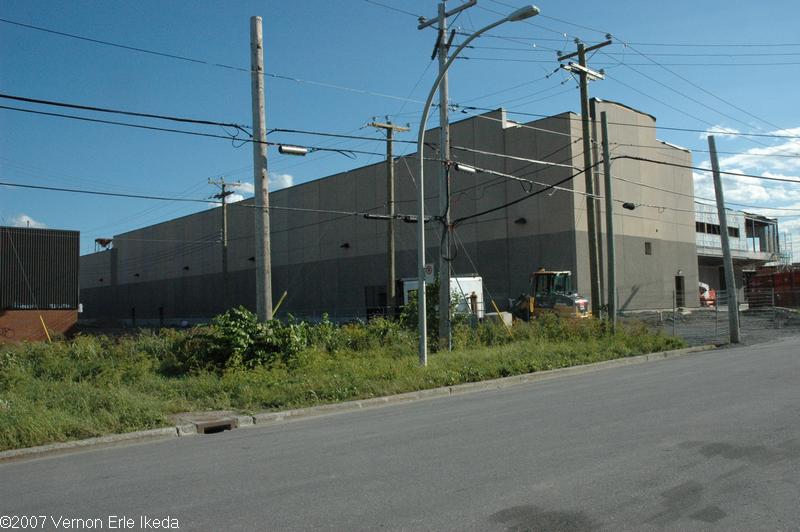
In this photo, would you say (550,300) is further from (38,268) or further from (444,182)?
(38,268)

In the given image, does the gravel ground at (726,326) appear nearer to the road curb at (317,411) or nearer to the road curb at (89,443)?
the road curb at (317,411)

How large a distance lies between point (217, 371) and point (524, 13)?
9.96 metres

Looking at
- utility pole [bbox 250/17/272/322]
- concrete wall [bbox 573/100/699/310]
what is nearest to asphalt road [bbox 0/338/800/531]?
utility pole [bbox 250/17/272/322]

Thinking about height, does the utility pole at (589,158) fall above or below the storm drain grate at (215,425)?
above

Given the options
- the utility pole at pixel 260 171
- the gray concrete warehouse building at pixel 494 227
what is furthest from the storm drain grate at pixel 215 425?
the gray concrete warehouse building at pixel 494 227

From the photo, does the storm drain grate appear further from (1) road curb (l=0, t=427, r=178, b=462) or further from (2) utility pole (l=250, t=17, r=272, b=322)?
(2) utility pole (l=250, t=17, r=272, b=322)

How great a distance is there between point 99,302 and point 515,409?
276 feet

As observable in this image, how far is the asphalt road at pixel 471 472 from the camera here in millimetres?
5516

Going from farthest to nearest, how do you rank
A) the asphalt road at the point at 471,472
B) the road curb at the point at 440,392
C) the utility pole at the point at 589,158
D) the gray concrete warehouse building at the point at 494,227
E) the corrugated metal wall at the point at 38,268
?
the gray concrete warehouse building at the point at 494,227 < the corrugated metal wall at the point at 38,268 < the utility pole at the point at 589,158 < the road curb at the point at 440,392 < the asphalt road at the point at 471,472

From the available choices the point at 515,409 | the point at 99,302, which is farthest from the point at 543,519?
the point at 99,302

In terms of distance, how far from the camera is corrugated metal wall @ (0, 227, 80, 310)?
3538 cm

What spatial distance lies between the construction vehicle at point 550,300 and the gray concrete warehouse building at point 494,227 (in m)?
4.24

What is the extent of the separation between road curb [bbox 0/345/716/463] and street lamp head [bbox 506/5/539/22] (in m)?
7.82

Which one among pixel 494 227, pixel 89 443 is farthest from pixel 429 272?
pixel 494 227
